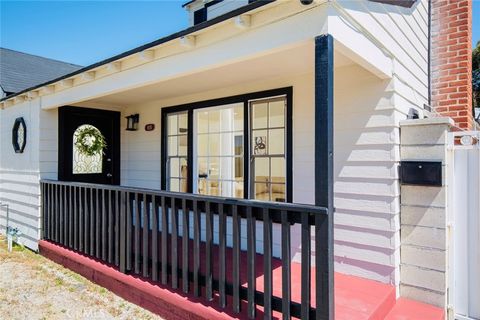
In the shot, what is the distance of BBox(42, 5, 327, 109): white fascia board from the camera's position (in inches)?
88.9

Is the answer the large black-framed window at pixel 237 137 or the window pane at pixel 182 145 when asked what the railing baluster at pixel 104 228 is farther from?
the window pane at pixel 182 145

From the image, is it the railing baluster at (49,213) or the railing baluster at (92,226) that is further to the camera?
the railing baluster at (49,213)

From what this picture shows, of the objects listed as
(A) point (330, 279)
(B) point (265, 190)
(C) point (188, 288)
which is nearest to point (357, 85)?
(B) point (265, 190)

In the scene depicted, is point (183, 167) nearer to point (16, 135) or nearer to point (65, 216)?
point (65, 216)

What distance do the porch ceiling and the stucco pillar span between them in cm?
103

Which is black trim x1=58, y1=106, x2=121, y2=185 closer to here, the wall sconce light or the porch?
the wall sconce light

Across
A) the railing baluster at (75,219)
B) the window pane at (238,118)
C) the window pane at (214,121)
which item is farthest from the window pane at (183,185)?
the railing baluster at (75,219)

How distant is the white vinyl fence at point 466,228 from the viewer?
3.05 meters

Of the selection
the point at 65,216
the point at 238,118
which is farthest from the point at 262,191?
the point at 65,216

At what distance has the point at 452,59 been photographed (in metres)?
4.66

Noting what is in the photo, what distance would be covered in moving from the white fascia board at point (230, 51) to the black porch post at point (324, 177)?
16 cm

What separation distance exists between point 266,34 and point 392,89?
4.87 feet

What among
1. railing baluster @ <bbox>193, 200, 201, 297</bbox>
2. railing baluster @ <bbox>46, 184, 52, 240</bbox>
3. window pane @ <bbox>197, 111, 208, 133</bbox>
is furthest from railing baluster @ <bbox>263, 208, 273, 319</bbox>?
railing baluster @ <bbox>46, 184, 52, 240</bbox>

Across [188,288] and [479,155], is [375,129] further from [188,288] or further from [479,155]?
[188,288]
